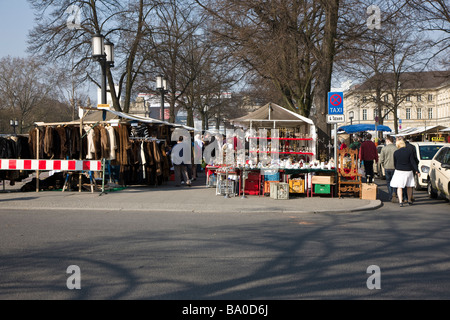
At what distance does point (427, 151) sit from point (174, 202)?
11.3 meters

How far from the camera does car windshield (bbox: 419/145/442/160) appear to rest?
18953 mm

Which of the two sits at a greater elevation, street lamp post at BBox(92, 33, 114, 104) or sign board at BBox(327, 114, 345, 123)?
street lamp post at BBox(92, 33, 114, 104)

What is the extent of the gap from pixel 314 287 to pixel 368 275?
907 mm

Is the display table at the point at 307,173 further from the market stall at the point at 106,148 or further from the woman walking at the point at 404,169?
the market stall at the point at 106,148

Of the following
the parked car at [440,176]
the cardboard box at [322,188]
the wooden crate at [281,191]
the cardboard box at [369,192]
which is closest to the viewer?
the parked car at [440,176]

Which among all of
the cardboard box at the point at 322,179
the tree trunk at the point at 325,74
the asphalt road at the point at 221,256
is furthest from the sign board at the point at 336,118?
the asphalt road at the point at 221,256

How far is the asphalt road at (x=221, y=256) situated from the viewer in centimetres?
530

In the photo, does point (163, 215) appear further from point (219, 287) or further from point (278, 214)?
point (219, 287)

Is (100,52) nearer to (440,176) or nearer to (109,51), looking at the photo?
(109,51)

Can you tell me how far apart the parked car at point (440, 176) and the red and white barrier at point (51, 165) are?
1029cm

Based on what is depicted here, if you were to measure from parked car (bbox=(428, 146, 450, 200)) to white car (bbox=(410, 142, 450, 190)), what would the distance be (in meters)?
1.97

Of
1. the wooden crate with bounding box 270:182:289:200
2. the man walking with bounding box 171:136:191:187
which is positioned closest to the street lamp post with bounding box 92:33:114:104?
the man walking with bounding box 171:136:191:187

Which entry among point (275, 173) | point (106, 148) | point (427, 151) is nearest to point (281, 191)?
point (275, 173)

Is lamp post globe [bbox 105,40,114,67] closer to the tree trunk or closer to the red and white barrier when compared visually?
the red and white barrier
